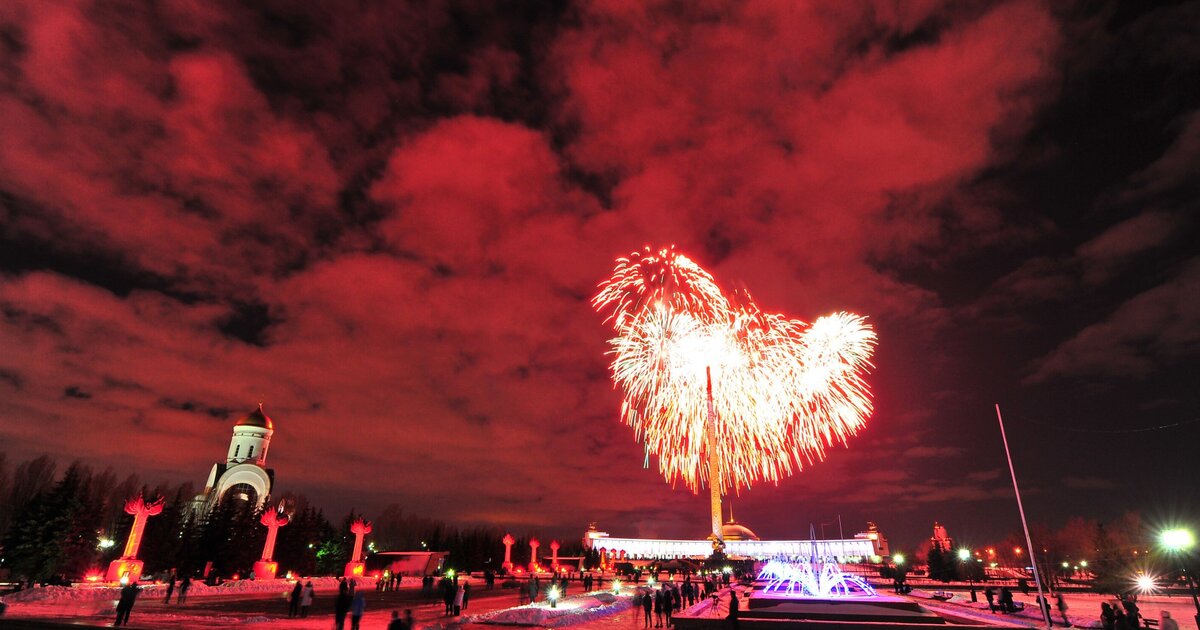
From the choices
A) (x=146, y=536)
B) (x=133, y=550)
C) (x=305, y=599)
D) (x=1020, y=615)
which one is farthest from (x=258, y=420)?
(x=1020, y=615)

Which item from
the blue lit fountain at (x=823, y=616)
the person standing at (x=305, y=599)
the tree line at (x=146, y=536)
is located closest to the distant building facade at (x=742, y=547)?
the tree line at (x=146, y=536)

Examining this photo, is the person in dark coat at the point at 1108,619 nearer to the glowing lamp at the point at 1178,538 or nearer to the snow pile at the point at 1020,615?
the snow pile at the point at 1020,615

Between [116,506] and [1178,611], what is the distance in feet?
361

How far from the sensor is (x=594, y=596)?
3225 cm

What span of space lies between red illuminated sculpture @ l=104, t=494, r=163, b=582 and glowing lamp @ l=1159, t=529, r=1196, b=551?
5242cm

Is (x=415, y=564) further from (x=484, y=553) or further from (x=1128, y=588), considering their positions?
(x=1128, y=588)

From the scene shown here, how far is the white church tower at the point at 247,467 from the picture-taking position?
222 feet

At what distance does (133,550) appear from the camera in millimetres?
35500

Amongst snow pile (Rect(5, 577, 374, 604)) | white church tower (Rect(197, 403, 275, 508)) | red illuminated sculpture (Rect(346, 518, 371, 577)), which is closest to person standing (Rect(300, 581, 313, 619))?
snow pile (Rect(5, 577, 374, 604))

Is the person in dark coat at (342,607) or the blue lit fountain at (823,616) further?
the blue lit fountain at (823,616)

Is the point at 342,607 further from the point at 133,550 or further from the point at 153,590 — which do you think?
the point at 133,550

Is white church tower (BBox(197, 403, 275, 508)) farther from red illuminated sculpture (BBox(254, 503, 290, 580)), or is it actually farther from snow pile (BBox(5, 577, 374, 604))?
snow pile (BBox(5, 577, 374, 604))

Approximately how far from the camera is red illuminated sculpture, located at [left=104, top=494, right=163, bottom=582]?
3438 cm

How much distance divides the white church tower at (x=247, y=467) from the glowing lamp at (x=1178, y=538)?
7457 centimetres
